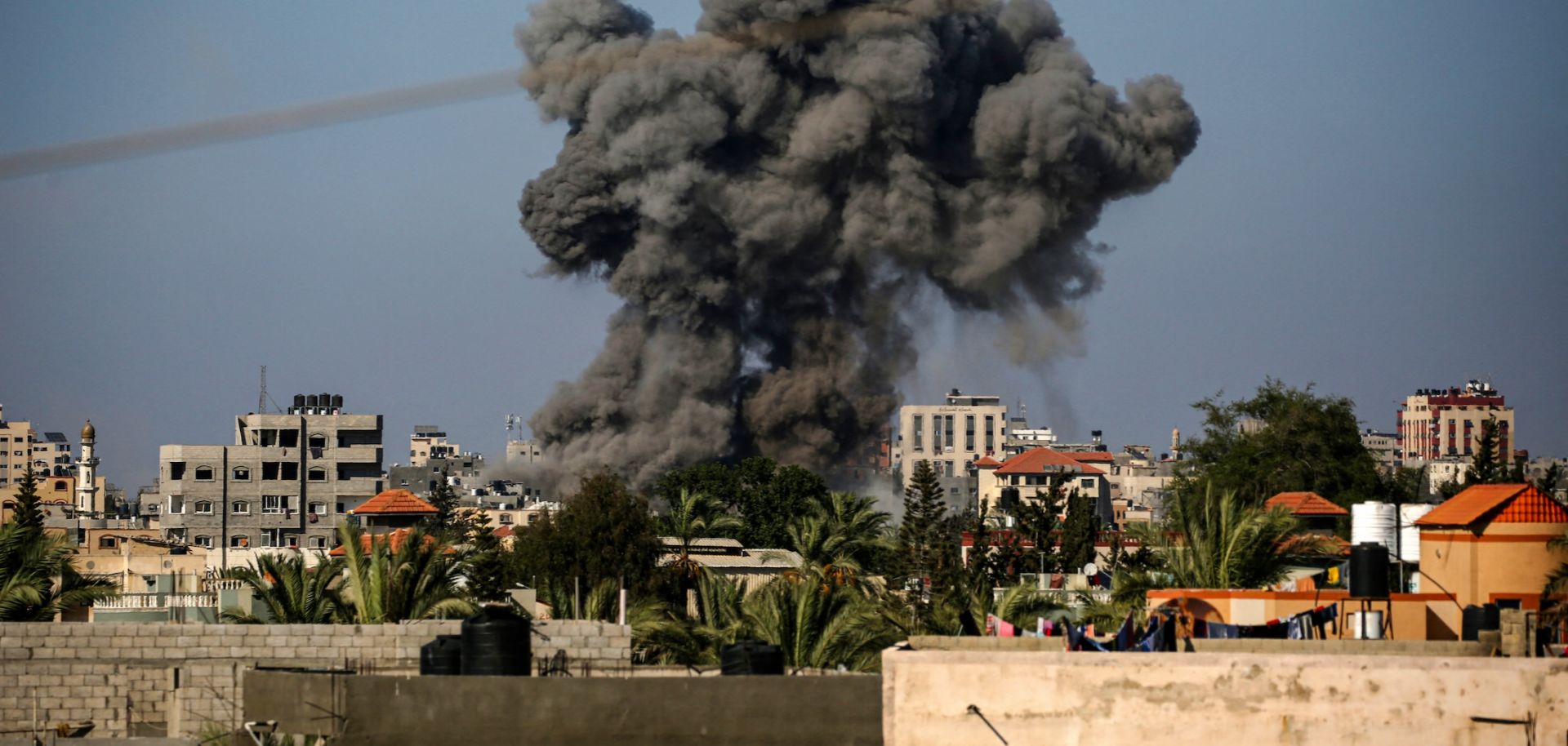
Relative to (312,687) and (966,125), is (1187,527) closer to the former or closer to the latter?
(312,687)

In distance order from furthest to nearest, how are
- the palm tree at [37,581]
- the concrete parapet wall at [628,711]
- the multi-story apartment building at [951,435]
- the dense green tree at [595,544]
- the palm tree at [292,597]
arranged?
the multi-story apartment building at [951,435] < the dense green tree at [595,544] < the palm tree at [37,581] < the palm tree at [292,597] < the concrete parapet wall at [628,711]

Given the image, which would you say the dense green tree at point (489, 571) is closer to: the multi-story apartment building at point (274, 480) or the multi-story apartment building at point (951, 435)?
the multi-story apartment building at point (274, 480)


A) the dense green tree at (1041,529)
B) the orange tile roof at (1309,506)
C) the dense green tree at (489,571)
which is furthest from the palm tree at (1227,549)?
the dense green tree at (1041,529)

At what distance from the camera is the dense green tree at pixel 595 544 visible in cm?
4106

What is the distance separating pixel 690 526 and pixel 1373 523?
20.4 m

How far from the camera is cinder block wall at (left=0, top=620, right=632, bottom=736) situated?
822 inches

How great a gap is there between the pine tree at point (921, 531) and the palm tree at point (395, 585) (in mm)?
16497

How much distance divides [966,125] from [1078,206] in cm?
545

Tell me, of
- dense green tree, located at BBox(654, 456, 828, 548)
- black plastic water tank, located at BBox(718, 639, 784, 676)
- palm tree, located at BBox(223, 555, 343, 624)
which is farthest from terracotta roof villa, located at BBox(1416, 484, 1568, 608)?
dense green tree, located at BBox(654, 456, 828, 548)

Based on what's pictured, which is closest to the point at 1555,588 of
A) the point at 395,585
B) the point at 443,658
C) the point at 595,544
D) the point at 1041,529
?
the point at 443,658

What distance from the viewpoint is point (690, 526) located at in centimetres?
5050

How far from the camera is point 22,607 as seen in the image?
94.2ft

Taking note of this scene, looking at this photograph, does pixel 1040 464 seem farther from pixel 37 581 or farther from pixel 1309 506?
pixel 37 581

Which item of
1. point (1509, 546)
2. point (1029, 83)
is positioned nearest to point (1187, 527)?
point (1509, 546)
